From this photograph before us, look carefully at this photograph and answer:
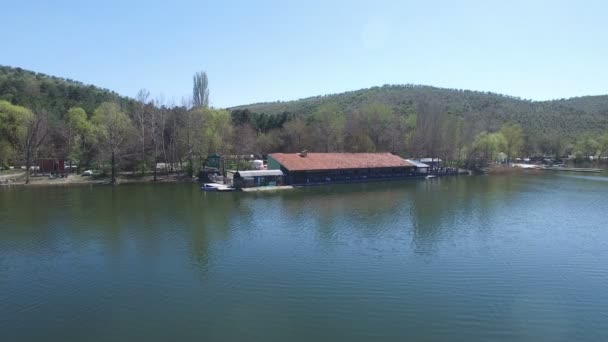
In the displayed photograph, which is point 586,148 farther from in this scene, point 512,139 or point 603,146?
point 512,139

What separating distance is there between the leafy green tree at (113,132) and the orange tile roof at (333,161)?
1937 cm

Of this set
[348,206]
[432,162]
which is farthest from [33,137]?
[432,162]

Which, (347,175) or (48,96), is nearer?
(347,175)

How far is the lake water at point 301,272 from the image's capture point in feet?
42.6

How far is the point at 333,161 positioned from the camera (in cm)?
5247

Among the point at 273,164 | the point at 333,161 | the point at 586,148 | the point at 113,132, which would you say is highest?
the point at 113,132

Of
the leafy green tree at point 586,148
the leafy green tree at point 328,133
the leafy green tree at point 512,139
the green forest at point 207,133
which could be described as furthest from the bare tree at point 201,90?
the leafy green tree at point 586,148

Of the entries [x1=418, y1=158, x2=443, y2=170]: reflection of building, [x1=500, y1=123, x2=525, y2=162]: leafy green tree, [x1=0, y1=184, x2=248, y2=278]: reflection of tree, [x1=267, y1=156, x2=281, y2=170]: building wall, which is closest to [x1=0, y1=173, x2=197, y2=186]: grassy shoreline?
[x1=0, y1=184, x2=248, y2=278]: reflection of tree

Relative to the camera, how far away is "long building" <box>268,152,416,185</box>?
4859 centimetres

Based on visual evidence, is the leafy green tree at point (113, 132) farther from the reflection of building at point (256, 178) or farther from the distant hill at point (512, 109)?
the distant hill at point (512, 109)

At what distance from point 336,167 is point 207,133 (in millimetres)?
18900

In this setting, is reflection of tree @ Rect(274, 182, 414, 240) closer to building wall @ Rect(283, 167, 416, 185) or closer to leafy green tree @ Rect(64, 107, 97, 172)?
building wall @ Rect(283, 167, 416, 185)

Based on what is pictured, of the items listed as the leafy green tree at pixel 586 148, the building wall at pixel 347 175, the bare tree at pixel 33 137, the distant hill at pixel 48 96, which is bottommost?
the building wall at pixel 347 175

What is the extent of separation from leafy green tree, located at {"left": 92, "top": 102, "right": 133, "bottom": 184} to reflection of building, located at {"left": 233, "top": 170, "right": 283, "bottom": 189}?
1690cm
